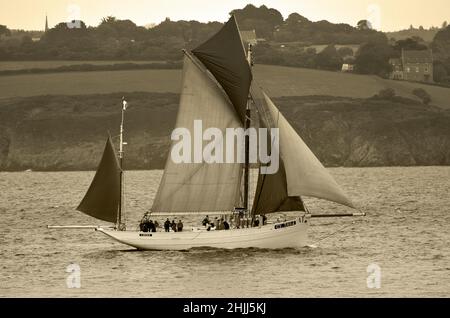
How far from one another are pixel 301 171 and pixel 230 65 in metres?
7.32

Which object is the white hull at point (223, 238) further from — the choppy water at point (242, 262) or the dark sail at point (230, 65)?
the dark sail at point (230, 65)

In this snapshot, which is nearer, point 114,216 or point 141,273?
point 141,273

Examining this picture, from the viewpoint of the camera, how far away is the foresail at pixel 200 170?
70688 millimetres

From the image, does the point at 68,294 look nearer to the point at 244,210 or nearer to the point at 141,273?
the point at 141,273

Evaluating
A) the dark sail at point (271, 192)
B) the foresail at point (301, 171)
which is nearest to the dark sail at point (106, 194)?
the dark sail at point (271, 192)

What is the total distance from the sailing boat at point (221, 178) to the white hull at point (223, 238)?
0.05 metres

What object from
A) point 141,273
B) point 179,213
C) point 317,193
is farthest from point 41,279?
point 317,193

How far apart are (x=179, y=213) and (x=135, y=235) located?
2.75 meters

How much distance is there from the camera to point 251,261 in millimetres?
66688

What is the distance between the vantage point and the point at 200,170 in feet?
234

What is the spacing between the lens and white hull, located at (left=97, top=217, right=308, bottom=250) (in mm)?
68812

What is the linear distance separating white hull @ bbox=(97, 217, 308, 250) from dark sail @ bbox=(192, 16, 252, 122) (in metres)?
6.46
